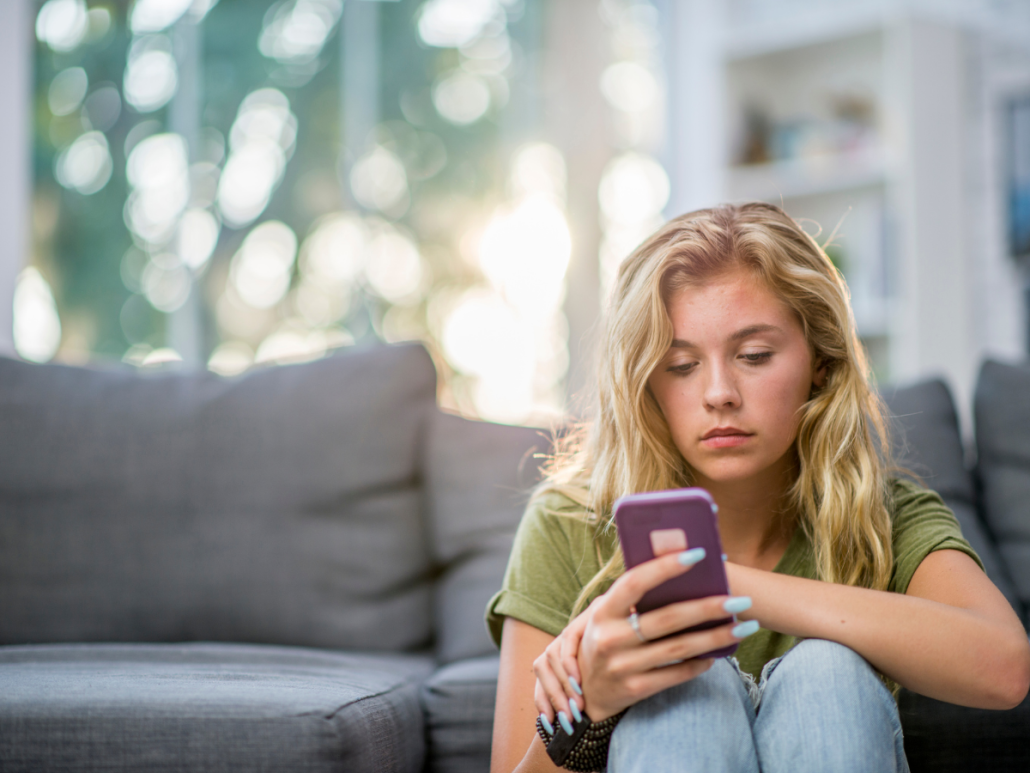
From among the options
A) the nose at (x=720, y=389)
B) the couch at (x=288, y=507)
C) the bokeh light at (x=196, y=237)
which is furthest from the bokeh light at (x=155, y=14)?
the nose at (x=720, y=389)

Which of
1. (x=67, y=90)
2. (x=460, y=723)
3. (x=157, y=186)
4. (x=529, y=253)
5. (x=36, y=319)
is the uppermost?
(x=67, y=90)

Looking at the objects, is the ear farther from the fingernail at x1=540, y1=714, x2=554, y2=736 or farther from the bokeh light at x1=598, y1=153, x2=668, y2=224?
the bokeh light at x1=598, y1=153, x2=668, y2=224

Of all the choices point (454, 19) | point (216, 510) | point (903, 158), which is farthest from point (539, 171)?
point (216, 510)

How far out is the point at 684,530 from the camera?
81 centimetres

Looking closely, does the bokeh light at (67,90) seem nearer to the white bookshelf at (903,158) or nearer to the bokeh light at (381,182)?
the bokeh light at (381,182)

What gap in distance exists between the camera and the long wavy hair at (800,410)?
43.7 inches

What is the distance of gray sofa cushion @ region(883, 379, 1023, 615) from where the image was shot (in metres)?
1.60

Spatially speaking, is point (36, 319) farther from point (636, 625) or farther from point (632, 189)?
point (636, 625)

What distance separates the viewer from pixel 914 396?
1.70 m

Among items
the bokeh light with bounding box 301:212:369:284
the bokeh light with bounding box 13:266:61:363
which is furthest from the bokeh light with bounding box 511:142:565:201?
the bokeh light with bounding box 13:266:61:363

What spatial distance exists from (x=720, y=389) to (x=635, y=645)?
34 cm

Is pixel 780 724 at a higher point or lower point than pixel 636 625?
lower

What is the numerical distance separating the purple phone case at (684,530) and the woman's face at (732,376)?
10.7 inches

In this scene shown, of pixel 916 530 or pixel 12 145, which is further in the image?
pixel 12 145
